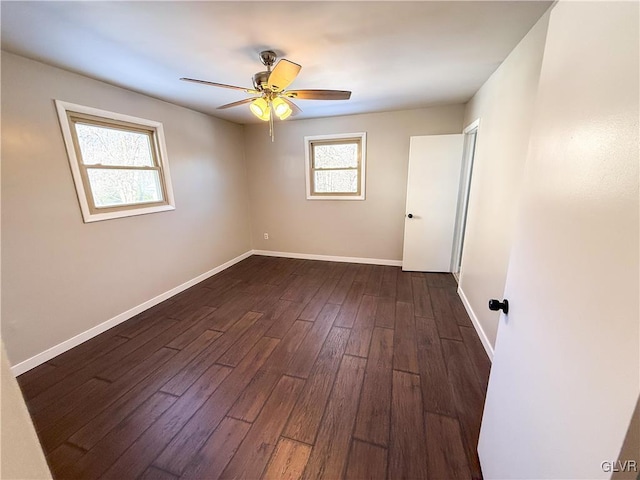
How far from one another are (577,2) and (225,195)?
4.10 m

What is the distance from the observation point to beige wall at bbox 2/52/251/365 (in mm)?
1869

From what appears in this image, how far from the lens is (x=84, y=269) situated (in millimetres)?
2322

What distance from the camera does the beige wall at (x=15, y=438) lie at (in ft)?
1.42

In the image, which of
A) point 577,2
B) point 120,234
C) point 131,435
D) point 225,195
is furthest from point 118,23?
point 225,195

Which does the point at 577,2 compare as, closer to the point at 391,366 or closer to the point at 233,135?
the point at 391,366

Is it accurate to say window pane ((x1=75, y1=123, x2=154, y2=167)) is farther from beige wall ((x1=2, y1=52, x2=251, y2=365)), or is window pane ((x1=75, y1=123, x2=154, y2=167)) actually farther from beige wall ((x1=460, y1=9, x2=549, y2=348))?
beige wall ((x1=460, y1=9, x2=549, y2=348))

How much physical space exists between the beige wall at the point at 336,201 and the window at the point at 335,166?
0.33ft

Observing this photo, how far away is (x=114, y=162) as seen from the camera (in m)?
2.58

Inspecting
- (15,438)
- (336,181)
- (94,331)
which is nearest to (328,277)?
(336,181)

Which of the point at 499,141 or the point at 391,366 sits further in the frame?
the point at 499,141

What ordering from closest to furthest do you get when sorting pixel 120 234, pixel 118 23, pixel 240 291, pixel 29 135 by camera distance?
pixel 118 23
pixel 29 135
pixel 120 234
pixel 240 291

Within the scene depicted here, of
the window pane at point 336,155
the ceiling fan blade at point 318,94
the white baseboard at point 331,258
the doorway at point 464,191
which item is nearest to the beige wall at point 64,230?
the white baseboard at point 331,258

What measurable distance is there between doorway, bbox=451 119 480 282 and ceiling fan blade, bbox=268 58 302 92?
2348 mm

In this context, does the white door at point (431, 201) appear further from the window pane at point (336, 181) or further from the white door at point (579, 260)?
the white door at point (579, 260)
